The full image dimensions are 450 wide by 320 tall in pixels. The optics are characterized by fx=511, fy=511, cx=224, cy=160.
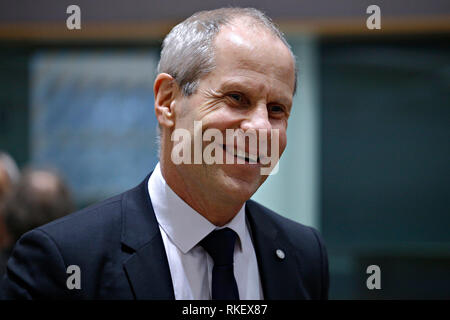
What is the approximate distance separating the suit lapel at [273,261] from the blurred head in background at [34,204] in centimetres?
77

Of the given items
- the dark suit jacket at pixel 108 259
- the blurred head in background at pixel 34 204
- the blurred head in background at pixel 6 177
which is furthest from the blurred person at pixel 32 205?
the dark suit jacket at pixel 108 259

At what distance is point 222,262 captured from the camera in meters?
1.01

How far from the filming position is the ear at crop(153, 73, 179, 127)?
1.01 metres

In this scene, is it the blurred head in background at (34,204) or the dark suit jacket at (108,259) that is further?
the blurred head in background at (34,204)

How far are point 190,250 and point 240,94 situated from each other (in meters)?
0.32

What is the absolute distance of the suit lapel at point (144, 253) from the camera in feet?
3.11

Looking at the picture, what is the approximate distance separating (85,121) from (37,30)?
656mm

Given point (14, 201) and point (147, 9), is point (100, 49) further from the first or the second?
point (14, 201)

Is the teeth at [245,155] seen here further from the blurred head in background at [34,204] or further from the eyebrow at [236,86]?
the blurred head in background at [34,204]

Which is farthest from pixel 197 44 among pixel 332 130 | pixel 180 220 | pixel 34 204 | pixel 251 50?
pixel 332 130

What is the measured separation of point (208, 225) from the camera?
1021mm

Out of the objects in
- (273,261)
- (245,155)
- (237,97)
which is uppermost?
(237,97)

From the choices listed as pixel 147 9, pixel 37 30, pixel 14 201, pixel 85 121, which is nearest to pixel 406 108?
pixel 147 9

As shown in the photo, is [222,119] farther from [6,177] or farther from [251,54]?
[6,177]
